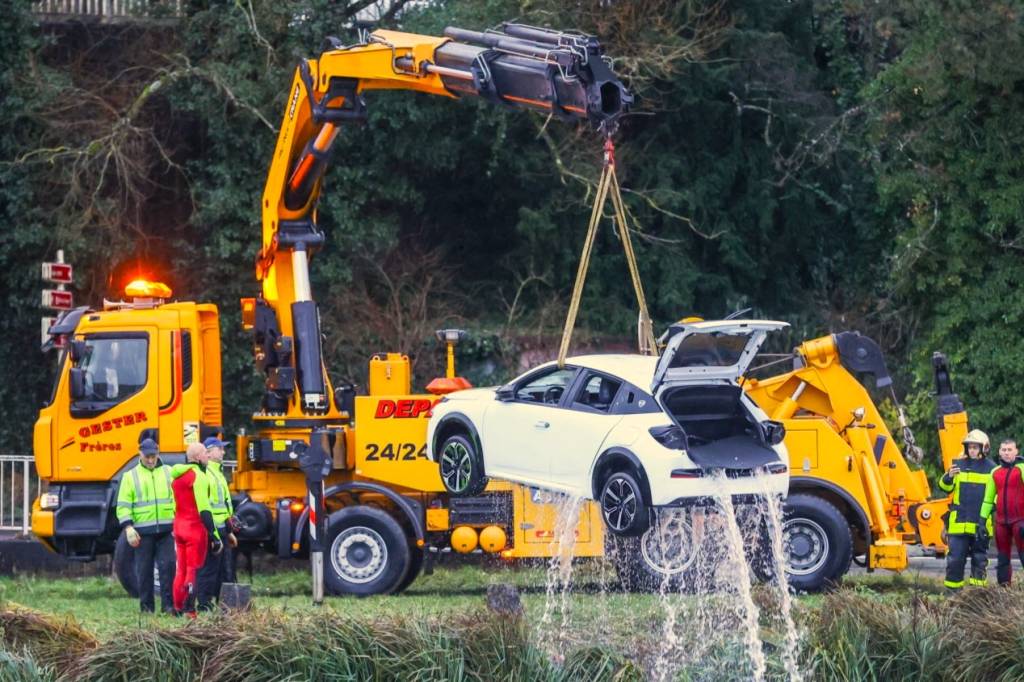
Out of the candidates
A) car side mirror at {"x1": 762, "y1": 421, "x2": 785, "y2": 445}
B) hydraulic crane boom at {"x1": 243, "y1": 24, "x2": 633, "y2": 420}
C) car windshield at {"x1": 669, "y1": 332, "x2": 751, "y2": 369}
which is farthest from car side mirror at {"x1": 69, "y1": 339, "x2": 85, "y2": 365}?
car side mirror at {"x1": 762, "y1": 421, "x2": 785, "y2": 445}

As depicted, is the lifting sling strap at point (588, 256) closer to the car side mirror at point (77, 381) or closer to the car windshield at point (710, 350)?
the car windshield at point (710, 350)

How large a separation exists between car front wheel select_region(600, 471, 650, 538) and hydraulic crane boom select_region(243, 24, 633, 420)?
8.81 feet

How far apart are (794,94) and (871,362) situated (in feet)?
38.4

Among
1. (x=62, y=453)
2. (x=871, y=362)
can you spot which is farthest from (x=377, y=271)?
(x=871, y=362)

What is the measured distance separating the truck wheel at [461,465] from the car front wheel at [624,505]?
5.48ft

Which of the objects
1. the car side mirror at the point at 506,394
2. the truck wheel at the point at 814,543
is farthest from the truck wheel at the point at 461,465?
the truck wheel at the point at 814,543

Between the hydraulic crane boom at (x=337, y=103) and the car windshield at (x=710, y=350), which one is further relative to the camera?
the car windshield at (x=710, y=350)

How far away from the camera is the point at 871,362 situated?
1791 centimetres

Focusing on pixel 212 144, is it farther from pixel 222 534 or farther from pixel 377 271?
pixel 222 534

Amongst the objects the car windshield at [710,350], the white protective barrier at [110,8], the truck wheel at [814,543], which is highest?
the white protective barrier at [110,8]

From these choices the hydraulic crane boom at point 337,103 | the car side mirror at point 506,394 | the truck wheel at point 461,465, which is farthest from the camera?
the truck wheel at point 461,465

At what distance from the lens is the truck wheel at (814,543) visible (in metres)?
17.6

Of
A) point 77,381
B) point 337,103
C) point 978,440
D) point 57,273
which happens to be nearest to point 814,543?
point 978,440

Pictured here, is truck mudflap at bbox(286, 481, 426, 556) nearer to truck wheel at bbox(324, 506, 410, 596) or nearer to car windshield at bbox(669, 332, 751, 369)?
truck wheel at bbox(324, 506, 410, 596)
